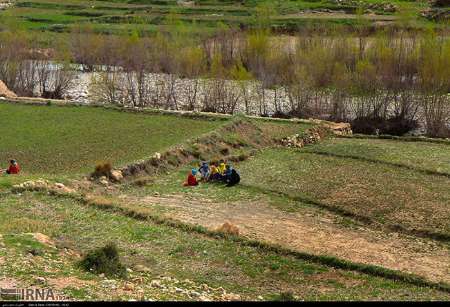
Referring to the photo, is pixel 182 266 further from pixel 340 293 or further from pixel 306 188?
pixel 306 188

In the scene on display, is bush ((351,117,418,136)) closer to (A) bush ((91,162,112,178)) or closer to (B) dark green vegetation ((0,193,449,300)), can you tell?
(A) bush ((91,162,112,178))

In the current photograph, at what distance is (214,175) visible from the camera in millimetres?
28391

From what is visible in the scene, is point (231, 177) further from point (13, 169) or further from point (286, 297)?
point (286, 297)

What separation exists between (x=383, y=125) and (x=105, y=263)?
30602 mm

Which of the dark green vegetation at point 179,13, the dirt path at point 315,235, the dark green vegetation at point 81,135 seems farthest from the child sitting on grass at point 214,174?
the dark green vegetation at point 179,13

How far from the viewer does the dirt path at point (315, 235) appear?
20.3m

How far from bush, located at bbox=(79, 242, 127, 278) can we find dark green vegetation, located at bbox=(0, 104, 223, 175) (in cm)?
1107

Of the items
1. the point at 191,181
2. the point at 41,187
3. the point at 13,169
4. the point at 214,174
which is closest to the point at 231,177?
the point at 214,174

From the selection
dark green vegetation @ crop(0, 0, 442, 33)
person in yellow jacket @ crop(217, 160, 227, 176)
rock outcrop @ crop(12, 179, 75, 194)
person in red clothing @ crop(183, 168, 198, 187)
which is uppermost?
dark green vegetation @ crop(0, 0, 442, 33)

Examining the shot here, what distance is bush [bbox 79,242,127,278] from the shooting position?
56.3ft

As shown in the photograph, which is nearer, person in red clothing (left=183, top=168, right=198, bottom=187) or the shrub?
the shrub

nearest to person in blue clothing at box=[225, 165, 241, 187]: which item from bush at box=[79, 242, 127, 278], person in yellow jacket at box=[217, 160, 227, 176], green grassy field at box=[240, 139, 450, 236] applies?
person in yellow jacket at box=[217, 160, 227, 176]

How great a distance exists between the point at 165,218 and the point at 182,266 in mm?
3925

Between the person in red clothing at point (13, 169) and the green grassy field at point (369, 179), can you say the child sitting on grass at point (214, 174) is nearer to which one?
the green grassy field at point (369, 179)
